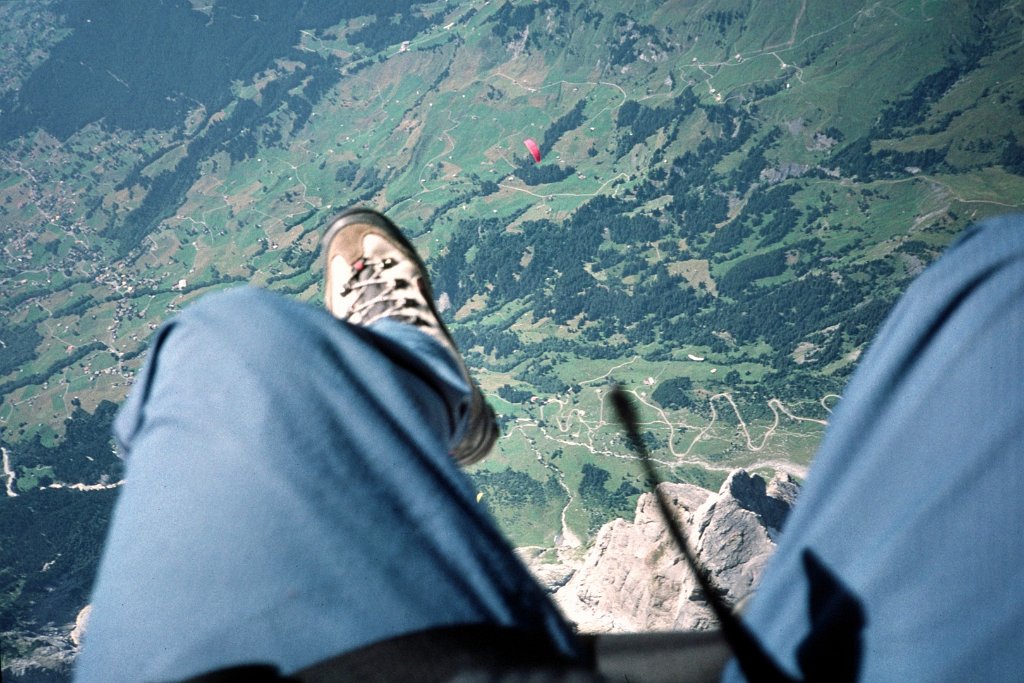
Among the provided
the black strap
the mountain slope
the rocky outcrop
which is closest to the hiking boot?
the black strap

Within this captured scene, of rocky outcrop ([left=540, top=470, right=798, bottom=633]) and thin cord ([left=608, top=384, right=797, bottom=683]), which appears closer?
thin cord ([left=608, top=384, right=797, bottom=683])

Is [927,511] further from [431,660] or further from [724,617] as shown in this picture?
[431,660]

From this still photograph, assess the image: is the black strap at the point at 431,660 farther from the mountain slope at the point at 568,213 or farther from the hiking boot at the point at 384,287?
the mountain slope at the point at 568,213

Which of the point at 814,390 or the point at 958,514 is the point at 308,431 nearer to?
the point at 958,514

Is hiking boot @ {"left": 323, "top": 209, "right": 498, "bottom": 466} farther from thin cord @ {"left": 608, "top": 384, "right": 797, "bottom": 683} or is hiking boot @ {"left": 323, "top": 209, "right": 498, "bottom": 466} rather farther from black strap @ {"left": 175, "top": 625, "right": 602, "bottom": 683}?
black strap @ {"left": 175, "top": 625, "right": 602, "bottom": 683}

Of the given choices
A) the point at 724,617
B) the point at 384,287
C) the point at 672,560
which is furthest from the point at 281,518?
the point at 672,560

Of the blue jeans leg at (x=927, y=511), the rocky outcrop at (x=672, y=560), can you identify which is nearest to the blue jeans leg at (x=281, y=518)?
the blue jeans leg at (x=927, y=511)
